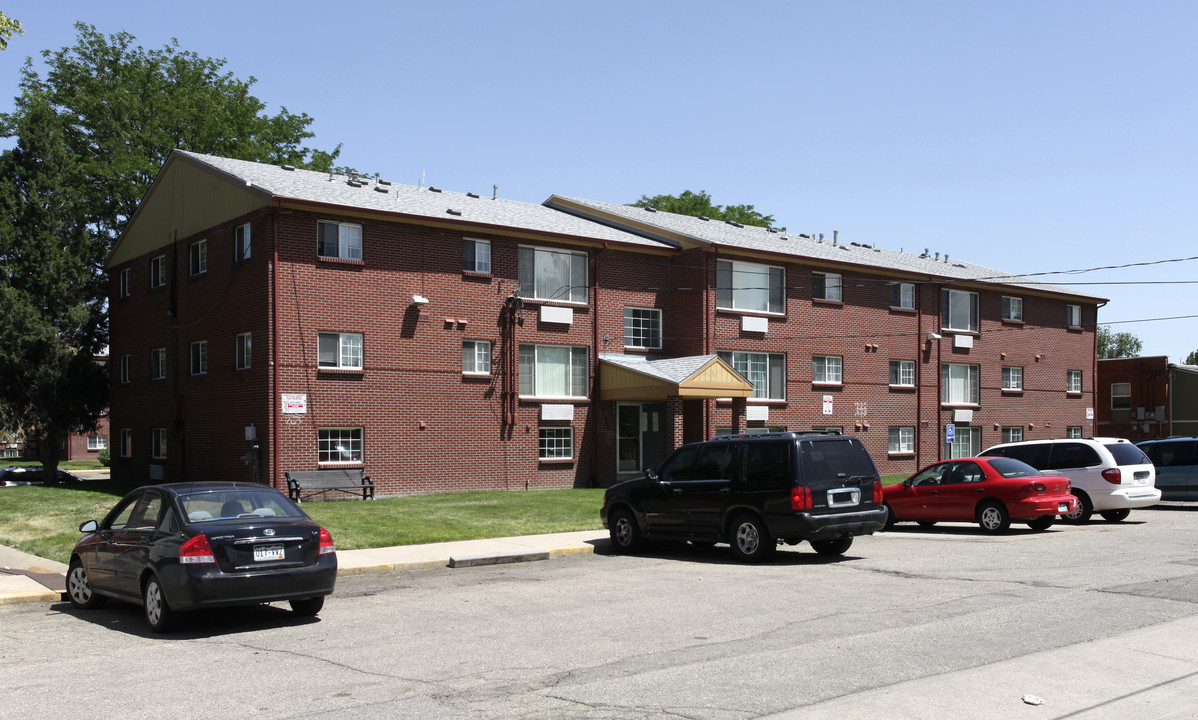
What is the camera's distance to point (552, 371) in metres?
30.2

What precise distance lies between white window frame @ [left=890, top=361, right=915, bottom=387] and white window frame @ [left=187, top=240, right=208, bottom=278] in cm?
2312

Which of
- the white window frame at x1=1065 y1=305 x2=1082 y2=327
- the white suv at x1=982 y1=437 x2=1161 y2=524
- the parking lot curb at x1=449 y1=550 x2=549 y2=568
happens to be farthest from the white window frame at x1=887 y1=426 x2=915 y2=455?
the parking lot curb at x1=449 y1=550 x2=549 y2=568

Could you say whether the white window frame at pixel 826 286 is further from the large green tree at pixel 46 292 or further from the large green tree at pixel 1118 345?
the large green tree at pixel 1118 345

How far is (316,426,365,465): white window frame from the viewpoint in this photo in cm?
2614

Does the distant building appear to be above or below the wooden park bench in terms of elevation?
above

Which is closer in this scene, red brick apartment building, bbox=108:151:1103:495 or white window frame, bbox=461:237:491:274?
red brick apartment building, bbox=108:151:1103:495

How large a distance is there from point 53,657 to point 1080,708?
321 inches

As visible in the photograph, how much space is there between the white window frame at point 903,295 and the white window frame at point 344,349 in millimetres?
19765

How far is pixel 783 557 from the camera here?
1576 cm

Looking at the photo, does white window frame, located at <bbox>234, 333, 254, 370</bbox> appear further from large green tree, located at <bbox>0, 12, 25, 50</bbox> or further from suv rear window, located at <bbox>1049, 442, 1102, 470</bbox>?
suv rear window, located at <bbox>1049, 442, 1102, 470</bbox>

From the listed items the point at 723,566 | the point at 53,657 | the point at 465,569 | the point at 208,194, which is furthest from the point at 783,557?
the point at 208,194

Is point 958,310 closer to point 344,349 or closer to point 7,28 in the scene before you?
point 344,349

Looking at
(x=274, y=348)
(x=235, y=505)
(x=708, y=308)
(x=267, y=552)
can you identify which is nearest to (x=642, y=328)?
(x=708, y=308)

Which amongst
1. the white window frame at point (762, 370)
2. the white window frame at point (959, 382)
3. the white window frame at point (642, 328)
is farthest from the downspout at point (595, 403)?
the white window frame at point (959, 382)
